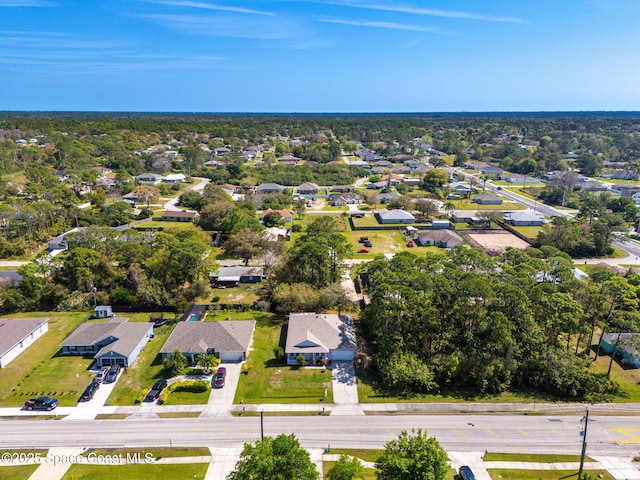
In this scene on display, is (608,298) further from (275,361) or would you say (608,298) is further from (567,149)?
(567,149)

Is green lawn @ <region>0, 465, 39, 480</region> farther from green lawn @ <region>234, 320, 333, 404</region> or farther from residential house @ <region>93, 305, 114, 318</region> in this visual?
residential house @ <region>93, 305, 114, 318</region>

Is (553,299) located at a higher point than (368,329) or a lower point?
higher

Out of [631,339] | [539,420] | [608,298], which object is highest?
[608,298]

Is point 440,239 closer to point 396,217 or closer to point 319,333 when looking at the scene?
point 396,217

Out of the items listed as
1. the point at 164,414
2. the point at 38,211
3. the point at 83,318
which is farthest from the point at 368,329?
the point at 38,211

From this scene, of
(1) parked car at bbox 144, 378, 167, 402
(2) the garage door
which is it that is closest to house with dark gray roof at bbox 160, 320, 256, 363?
(1) parked car at bbox 144, 378, 167, 402

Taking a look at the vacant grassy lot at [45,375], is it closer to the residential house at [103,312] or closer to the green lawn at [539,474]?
the residential house at [103,312]
